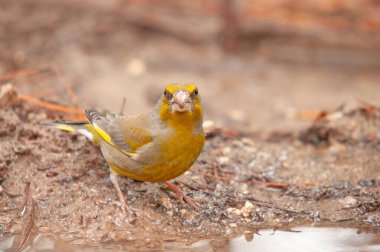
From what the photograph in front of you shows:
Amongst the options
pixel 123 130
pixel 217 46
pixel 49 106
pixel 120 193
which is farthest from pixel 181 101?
pixel 217 46

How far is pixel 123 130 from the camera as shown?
507cm

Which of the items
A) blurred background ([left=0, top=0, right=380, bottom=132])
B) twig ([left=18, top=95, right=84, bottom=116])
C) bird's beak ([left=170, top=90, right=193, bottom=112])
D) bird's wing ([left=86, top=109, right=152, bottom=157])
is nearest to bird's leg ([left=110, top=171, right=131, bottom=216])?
bird's wing ([left=86, top=109, right=152, bottom=157])

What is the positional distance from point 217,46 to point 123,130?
204 inches

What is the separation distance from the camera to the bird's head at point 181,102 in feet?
14.6

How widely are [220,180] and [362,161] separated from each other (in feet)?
4.57

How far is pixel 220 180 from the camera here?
5320mm

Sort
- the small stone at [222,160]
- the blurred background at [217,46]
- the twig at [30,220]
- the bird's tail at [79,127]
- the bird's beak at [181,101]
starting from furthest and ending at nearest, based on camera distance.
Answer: the blurred background at [217,46]
the small stone at [222,160]
the bird's tail at [79,127]
the bird's beak at [181,101]
the twig at [30,220]

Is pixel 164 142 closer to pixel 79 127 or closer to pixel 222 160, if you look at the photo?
pixel 79 127

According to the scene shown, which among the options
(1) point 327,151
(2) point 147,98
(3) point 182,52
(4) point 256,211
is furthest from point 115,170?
(3) point 182,52

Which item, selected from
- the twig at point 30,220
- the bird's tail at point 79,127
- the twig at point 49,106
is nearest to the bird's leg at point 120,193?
the bird's tail at point 79,127

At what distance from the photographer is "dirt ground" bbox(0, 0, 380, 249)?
4.71 metres

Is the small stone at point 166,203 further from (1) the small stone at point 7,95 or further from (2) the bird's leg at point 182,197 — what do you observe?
(1) the small stone at point 7,95

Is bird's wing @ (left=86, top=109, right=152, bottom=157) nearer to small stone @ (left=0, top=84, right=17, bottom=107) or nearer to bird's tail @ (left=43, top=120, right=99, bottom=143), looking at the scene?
bird's tail @ (left=43, top=120, right=99, bottom=143)

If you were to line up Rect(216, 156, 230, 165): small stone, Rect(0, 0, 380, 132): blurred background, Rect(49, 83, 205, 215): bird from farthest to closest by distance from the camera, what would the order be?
Rect(0, 0, 380, 132): blurred background → Rect(216, 156, 230, 165): small stone → Rect(49, 83, 205, 215): bird
